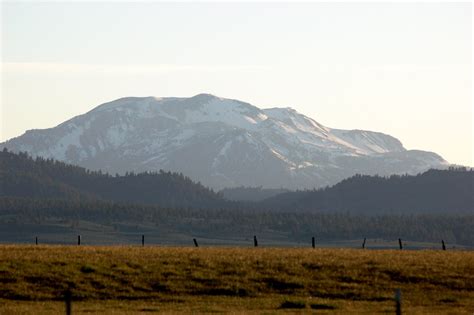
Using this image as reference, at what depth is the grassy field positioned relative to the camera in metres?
62.7

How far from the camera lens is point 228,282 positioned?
70.6m

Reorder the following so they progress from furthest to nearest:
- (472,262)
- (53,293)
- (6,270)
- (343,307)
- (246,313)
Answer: (472,262) < (6,270) < (53,293) < (343,307) < (246,313)

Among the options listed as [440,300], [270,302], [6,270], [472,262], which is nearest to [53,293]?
[6,270]

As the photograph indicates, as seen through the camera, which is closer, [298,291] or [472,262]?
[298,291]

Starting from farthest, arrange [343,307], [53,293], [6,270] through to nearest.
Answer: [6,270], [53,293], [343,307]

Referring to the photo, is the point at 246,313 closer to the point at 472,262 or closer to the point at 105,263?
the point at 105,263

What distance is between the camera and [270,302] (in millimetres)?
64562

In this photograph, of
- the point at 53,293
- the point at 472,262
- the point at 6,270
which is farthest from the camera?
the point at 472,262

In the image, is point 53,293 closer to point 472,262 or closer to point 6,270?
point 6,270

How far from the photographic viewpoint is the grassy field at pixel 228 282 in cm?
6272

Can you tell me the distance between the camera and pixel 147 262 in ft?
249

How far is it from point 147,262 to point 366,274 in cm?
1519

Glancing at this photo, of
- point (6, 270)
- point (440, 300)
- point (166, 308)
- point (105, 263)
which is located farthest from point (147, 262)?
point (440, 300)

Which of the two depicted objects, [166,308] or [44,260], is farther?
[44,260]
